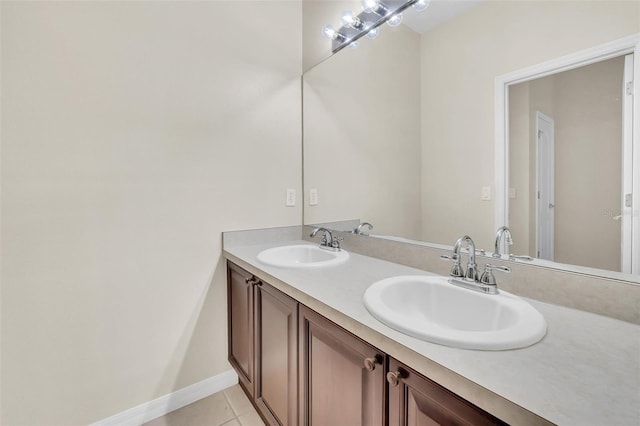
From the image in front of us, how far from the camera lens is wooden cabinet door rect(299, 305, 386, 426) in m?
0.75

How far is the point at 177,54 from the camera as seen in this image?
5.09ft

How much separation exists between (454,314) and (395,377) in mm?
417

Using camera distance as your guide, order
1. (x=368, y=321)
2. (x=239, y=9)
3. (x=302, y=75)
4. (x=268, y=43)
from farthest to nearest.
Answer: (x=302, y=75)
(x=268, y=43)
(x=239, y=9)
(x=368, y=321)

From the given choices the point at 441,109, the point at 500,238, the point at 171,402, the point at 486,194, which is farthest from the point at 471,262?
the point at 171,402

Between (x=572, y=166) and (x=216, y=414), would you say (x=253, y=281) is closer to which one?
(x=216, y=414)

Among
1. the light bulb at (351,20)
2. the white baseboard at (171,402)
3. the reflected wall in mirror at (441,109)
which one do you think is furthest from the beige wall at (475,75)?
the white baseboard at (171,402)

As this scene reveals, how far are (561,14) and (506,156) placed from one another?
45cm

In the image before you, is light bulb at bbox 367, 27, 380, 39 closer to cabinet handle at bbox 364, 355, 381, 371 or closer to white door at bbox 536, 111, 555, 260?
white door at bbox 536, 111, 555, 260

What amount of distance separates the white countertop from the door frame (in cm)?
28

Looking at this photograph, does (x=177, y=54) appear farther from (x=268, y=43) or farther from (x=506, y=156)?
(x=506, y=156)

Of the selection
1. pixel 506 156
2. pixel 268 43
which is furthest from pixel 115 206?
pixel 506 156

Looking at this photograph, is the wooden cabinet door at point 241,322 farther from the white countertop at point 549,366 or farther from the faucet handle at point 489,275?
the faucet handle at point 489,275

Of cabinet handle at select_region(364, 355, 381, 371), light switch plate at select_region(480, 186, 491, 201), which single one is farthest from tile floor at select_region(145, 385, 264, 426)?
light switch plate at select_region(480, 186, 491, 201)

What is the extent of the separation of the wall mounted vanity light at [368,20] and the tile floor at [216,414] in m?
2.19
